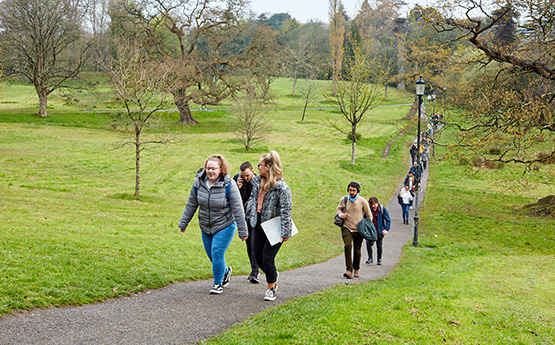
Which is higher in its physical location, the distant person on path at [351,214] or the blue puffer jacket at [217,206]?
the blue puffer jacket at [217,206]

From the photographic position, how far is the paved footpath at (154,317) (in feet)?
18.6

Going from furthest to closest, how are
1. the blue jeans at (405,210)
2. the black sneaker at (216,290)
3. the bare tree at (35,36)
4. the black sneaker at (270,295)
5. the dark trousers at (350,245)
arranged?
the bare tree at (35,36)
the blue jeans at (405,210)
the dark trousers at (350,245)
the black sneaker at (216,290)
the black sneaker at (270,295)

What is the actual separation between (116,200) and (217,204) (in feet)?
48.3

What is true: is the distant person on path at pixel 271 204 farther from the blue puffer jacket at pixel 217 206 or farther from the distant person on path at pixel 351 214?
the distant person on path at pixel 351 214

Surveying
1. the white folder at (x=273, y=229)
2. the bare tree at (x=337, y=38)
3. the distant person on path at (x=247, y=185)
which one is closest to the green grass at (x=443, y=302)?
the white folder at (x=273, y=229)

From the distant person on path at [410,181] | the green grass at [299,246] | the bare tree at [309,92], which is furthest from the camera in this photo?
the bare tree at [309,92]

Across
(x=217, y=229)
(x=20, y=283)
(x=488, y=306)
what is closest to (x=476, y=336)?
(x=488, y=306)

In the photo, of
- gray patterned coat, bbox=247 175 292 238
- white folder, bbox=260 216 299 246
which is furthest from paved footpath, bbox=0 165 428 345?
gray patterned coat, bbox=247 175 292 238

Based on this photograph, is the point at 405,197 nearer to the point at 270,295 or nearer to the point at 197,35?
the point at 270,295

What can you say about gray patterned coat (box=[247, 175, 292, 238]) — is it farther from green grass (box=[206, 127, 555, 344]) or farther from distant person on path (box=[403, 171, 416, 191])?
distant person on path (box=[403, 171, 416, 191])

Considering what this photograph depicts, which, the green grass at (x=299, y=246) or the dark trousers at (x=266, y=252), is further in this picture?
the dark trousers at (x=266, y=252)

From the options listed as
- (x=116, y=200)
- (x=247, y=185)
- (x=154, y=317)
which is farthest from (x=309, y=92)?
(x=154, y=317)

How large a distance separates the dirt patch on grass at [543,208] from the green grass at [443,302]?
2725 mm

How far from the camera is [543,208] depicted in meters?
22.5
